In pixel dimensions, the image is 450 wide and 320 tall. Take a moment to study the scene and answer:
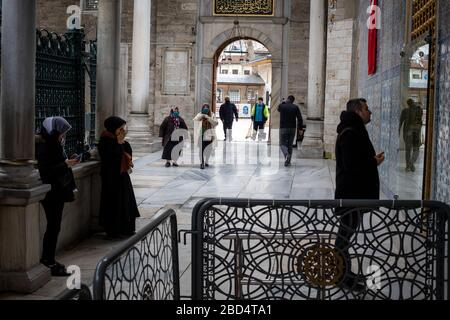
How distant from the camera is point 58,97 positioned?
725cm

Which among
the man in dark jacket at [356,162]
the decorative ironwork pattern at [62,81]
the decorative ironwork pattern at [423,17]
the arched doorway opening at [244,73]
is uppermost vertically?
the arched doorway opening at [244,73]

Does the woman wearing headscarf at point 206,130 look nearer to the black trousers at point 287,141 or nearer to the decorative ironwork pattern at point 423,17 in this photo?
the black trousers at point 287,141

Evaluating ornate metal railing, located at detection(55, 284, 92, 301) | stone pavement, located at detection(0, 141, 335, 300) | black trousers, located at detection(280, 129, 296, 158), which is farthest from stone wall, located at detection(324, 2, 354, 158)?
ornate metal railing, located at detection(55, 284, 92, 301)

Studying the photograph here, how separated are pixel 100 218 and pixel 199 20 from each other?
45.9ft

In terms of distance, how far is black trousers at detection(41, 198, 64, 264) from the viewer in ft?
19.4

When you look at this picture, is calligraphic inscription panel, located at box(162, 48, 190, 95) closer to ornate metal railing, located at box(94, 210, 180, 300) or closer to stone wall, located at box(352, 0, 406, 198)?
stone wall, located at box(352, 0, 406, 198)

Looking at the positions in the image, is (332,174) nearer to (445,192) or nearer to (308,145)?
(308,145)

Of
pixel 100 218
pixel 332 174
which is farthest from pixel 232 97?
pixel 100 218

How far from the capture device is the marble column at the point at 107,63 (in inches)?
317

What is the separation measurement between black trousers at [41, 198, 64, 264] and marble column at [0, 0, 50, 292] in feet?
1.07

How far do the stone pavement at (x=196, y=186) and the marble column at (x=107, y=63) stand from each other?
1309 millimetres

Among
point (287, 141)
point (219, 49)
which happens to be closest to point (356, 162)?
point (287, 141)

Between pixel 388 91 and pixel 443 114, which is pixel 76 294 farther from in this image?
pixel 388 91

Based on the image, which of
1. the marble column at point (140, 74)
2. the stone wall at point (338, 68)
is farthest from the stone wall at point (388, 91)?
the marble column at point (140, 74)
